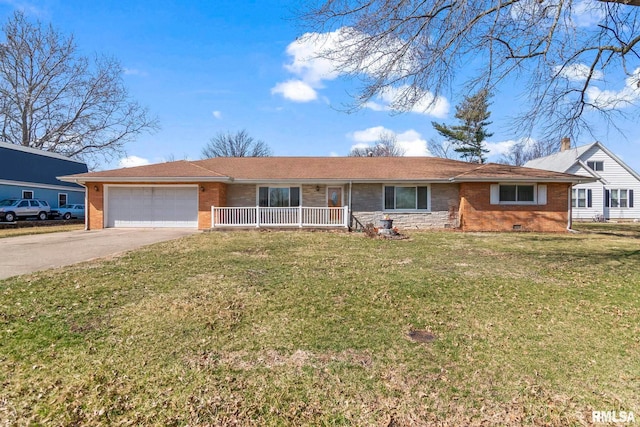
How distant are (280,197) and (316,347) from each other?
13062mm

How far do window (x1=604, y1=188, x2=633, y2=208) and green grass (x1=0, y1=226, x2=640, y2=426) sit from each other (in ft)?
A: 75.8

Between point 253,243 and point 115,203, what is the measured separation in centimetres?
932

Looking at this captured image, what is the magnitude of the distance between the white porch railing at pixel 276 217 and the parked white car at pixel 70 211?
55.1 ft

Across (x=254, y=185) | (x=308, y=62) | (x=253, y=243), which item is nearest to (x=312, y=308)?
(x=308, y=62)

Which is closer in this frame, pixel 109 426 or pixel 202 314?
pixel 109 426

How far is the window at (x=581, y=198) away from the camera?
Answer: 79.1ft

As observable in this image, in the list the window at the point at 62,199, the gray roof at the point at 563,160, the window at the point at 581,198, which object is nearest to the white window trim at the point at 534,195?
the gray roof at the point at 563,160

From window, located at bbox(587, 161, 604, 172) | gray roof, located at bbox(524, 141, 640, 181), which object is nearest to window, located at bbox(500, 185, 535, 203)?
gray roof, located at bbox(524, 141, 640, 181)

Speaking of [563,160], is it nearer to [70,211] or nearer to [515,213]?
[515,213]

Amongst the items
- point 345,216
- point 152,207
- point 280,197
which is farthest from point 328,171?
point 152,207

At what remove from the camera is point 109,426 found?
2330mm

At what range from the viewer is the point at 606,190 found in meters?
24.1

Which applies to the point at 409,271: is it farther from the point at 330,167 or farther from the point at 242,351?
A: the point at 330,167

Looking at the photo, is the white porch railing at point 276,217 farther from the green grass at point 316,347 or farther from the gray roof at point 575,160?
the gray roof at point 575,160
